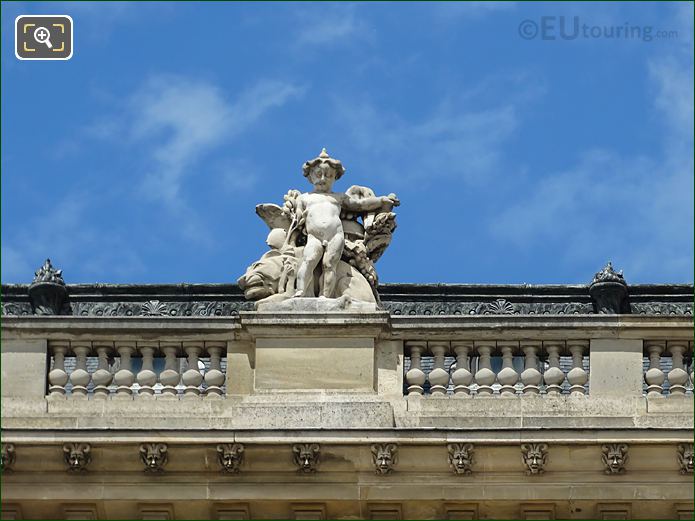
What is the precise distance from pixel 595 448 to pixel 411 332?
97.9 inches

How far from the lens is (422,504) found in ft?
96.6

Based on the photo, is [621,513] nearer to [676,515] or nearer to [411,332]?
[676,515]

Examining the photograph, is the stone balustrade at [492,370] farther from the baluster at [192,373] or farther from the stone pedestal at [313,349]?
the baluster at [192,373]

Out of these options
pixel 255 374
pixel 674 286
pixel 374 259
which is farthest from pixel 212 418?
pixel 674 286

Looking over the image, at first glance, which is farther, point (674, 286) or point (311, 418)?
point (674, 286)

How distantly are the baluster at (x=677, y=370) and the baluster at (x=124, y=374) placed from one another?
5.43 meters

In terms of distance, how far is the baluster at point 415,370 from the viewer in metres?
30.5

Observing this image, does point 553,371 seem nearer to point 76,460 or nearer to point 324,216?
point 324,216

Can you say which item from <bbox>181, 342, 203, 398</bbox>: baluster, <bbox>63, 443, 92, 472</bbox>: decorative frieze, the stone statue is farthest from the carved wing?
<bbox>63, 443, 92, 472</bbox>: decorative frieze

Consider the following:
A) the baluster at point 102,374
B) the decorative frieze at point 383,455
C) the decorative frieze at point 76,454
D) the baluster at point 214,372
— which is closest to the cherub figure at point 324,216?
the baluster at point 214,372

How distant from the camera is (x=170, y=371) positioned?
30.7 meters

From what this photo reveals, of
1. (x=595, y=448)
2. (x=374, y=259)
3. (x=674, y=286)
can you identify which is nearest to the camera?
(x=595, y=448)

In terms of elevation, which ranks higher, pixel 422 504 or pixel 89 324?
pixel 89 324

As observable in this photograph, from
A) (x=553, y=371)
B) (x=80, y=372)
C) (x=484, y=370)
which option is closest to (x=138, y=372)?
(x=80, y=372)
